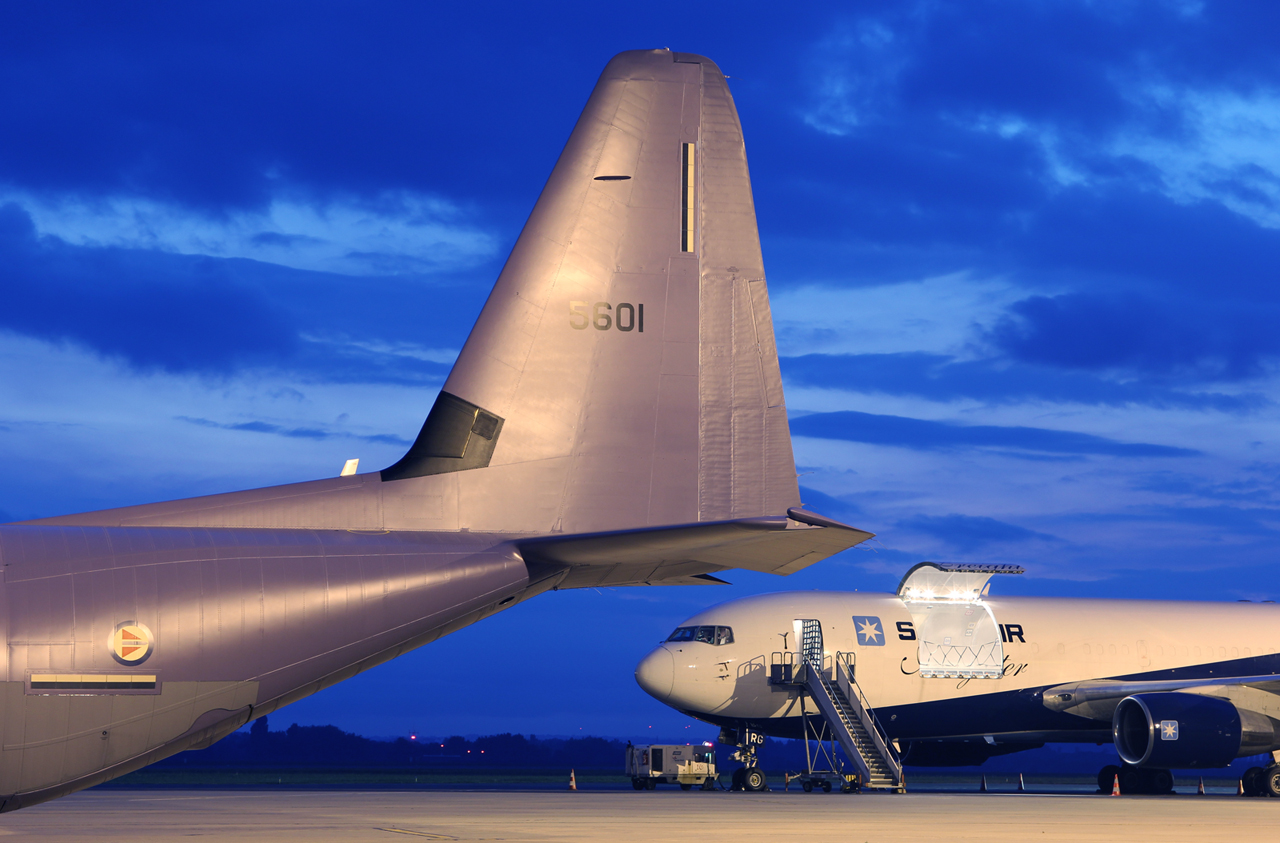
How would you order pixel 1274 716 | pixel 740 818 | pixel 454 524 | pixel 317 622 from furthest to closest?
pixel 1274 716 < pixel 740 818 < pixel 454 524 < pixel 317 622

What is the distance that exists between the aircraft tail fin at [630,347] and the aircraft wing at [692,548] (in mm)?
453

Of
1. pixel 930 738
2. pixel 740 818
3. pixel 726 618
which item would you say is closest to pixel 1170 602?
pixel 930 738

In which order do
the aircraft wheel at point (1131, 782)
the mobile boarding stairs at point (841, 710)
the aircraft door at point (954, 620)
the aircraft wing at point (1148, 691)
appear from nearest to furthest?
1. the mobile boarding stairs at point (841, 710)
2. the aircraft wing at point (1148, 691)
3. the aircraft door at point (954, 620)
4. the aircraft wheel at point (1131, 782)

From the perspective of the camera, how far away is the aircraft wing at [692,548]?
881 centimetres

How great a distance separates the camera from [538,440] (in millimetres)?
10156

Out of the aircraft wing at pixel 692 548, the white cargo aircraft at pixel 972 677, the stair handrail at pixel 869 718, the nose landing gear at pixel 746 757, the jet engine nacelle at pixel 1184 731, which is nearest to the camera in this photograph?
the aircraft wing at pixel 692 548

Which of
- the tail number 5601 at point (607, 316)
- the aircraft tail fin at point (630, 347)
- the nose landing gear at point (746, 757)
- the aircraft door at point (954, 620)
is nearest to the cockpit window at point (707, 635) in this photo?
the nose landing gear at point (746, 757)

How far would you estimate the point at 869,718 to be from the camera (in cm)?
2923

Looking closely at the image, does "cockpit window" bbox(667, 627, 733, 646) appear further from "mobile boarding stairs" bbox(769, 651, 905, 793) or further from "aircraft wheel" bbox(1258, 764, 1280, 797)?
"aircraft wheel" bbox(1258, 764, 1280, 797)

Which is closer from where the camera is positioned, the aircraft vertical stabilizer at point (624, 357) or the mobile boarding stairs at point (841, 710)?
the aircraft vertical stabilizer at point (624, 357)

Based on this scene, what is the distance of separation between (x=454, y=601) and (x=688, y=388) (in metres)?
2.63

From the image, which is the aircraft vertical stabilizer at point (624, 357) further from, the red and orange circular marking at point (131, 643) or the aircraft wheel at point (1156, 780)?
the aircraft wheel at point (1156, 780)

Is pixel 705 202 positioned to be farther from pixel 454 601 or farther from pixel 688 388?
pixel 454 601

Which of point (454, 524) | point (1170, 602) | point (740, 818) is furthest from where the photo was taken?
point (1170, 602)
